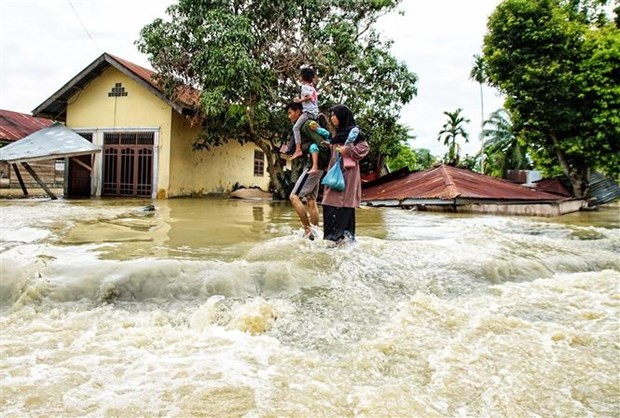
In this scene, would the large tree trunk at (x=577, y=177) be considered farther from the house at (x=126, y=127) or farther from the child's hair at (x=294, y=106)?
the child's hair at (x=294, y=106)

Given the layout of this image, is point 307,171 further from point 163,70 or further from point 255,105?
point 163,70

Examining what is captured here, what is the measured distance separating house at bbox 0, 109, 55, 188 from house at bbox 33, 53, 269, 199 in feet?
11.5

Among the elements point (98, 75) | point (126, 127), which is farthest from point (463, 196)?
point (98, 75)

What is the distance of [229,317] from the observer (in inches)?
120

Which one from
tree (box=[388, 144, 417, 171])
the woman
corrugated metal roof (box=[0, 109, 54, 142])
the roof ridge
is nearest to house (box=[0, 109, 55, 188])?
corrugated metal roof (box=[0, 109, 54, 142])

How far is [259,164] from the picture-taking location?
21.8 meters

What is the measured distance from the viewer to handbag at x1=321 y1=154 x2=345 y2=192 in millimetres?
4512

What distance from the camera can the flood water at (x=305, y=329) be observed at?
2016 mm

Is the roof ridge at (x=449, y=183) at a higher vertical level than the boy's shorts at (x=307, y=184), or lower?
higher

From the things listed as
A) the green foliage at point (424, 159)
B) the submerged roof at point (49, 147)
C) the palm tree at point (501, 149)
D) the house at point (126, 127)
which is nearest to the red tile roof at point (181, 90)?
the house at point (126, 127)

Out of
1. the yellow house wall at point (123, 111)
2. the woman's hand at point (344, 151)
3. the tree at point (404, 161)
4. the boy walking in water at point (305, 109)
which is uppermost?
the tree at point (404, 161)

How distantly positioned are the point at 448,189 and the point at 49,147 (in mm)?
11177

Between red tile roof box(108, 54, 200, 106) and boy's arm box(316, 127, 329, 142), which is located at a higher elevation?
red tile roof box(108, 54, 200, 106)

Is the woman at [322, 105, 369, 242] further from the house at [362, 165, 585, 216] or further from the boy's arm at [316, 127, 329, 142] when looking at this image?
the house at [362, 165, 585, 216]
